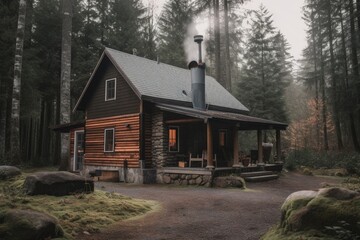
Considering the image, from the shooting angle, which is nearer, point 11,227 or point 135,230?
point 11,227

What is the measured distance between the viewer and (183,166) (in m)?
16.2

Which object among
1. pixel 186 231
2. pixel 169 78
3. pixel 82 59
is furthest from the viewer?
pixel 82 59

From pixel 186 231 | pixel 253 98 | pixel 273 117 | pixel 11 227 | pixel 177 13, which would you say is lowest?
pixel 186 231

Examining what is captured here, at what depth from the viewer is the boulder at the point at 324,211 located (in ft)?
14.8

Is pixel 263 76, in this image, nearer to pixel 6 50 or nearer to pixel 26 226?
pixel 6 50

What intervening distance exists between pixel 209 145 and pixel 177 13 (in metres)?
23.1

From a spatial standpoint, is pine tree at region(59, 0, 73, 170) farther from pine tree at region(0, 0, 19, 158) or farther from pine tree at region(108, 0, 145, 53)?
pine tree at region(108, 0, 145, 53)

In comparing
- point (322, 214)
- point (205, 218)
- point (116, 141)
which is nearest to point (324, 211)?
point (322, 214)

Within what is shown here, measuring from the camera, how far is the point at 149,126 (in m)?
17.4

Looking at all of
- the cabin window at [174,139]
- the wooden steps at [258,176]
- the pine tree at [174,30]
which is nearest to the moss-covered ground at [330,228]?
the wooden steps at [258,176]

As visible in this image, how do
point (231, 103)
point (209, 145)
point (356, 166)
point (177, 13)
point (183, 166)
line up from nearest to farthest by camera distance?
point (209, 145), point (183, 166), point (356, 166), point (231, 103), point (177, 13)

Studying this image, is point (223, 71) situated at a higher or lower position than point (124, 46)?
lower

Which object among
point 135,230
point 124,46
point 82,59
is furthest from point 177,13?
point 135,230

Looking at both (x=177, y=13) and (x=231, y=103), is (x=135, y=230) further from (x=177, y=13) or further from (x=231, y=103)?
(x=177, y=13)
